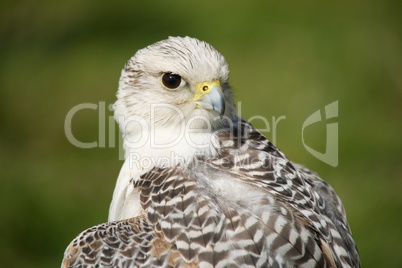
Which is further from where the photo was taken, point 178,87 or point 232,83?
point 232,83

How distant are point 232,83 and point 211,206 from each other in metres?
4.78

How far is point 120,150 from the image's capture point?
8.46 meters

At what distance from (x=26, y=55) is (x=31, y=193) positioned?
2.34 meters

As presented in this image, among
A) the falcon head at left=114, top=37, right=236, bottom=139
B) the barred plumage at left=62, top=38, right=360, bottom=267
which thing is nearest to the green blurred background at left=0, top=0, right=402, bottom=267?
the falcon head at left=114, top=37, right=236, bottom=139

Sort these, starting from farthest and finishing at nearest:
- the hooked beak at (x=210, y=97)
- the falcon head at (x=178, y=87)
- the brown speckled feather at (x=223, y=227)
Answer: the falcon head at (x=178, y=87), the hooked beak at (x=210, y=97), the brown speckled feather at (x=223, y=227)

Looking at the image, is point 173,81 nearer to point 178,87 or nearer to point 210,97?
point 178,87

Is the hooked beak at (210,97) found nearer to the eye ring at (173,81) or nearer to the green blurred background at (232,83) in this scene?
the eye ring at (173,81)

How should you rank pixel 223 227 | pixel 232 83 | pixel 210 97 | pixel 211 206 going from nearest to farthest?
pixel 223 227 < pixel 211 206 < pixel 210 97 < pixel 232 83

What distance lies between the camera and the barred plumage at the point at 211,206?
13.3 feet

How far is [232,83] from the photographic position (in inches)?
349

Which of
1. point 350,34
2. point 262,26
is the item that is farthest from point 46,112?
point 350,34

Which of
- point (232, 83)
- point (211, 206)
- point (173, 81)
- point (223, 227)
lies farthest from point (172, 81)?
point (232, 83)

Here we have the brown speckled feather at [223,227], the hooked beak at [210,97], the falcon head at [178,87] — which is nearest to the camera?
the brown speckled feather at [223,227]

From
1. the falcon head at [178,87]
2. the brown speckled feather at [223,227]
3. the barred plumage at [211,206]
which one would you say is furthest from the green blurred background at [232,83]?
the brown speckled feather at [223,227]
